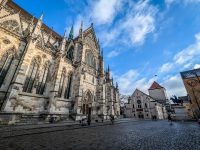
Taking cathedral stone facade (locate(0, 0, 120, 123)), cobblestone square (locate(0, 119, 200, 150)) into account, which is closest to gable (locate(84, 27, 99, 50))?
cathedral stone facade (locate(0, 0, 120, 123))

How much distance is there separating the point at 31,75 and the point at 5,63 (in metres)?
3.03

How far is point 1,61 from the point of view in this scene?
460 inches

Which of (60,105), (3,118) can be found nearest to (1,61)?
(3,118)

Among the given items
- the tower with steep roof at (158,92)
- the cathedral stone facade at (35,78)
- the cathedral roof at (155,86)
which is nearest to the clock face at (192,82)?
the cathedral stone facade at (35,78)

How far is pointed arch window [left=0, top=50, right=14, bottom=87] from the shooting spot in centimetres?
1150

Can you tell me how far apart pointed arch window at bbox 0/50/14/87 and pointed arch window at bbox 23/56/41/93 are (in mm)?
2242

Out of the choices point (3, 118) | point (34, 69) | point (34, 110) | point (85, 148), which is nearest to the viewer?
point (85, 148)

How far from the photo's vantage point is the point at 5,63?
11.9 meters

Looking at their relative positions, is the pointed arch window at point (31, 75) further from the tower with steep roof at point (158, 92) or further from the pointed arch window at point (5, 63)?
the tower with steep roof at point (158, 92)

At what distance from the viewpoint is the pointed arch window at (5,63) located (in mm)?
11500

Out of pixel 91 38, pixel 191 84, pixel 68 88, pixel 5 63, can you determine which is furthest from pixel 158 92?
pixel 5 63

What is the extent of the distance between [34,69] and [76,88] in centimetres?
714

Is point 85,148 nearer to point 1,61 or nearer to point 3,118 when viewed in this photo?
point 3,118

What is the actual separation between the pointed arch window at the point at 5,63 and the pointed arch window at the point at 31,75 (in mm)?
2242
